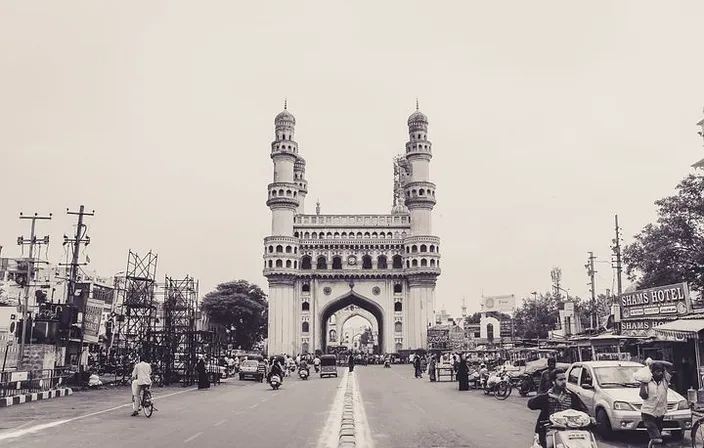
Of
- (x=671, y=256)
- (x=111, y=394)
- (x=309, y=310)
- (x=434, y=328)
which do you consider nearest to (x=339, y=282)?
(x=309, y=310)

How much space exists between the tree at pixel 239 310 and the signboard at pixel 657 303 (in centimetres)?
6070

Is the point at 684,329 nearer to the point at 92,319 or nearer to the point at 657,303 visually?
the point at 657,303

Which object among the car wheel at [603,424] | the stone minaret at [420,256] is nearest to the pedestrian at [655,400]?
the car wheel at [603,424]

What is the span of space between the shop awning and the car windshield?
16.1 feet

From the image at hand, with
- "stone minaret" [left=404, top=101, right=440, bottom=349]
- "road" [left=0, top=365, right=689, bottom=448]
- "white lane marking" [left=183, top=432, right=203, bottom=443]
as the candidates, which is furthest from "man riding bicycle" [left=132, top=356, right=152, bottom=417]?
"stone minaret" [left=404, top=101, right=440, bottom=349]

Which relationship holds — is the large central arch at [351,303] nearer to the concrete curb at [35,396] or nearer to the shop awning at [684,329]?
the concrete curb at [35,396]

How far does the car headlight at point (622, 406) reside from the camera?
462 inches

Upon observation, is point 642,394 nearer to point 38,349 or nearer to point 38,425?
point 38,425

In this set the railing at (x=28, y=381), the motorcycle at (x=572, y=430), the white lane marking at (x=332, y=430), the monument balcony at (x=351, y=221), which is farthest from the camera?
the monument balcony at (x=351, y=221)

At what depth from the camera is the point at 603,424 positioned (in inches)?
483

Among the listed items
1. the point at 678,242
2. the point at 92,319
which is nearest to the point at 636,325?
the point at 678,242

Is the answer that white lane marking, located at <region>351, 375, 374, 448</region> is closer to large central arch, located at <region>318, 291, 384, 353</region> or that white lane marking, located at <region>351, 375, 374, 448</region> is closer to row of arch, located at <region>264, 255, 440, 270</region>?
Result: row of arch, located at <region>264, 255, 440, 270</region>

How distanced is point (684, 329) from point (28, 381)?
19.7 meters

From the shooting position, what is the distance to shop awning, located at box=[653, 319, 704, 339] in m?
17.2
